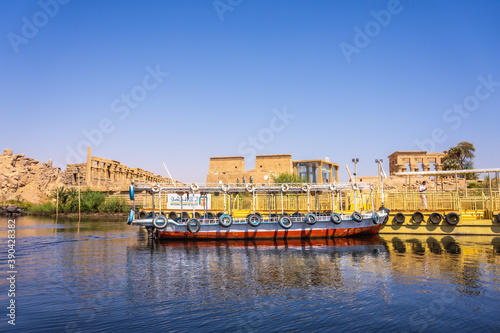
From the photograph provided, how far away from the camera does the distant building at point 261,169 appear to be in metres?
51.0

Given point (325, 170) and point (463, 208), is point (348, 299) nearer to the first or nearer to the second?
point (463, 208)

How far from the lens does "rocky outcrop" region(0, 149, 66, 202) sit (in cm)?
9188

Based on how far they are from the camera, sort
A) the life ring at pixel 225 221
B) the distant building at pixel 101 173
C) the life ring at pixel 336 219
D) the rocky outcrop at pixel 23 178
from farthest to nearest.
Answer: the rocky outcrop at pixel 23 178
the distant building at pixel 101 173
the life ring at pixel 336 219
the life ring at pixel 225 221

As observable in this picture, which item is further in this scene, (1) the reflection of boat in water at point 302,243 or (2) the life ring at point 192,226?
(2) the life ring at point 192,226

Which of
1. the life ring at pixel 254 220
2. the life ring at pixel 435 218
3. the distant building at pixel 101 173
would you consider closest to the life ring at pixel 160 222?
the life ring at pixel 254 220

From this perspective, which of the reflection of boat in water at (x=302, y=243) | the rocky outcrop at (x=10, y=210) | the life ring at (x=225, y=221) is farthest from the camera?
the rocky outcrop at (x=10, y=210)

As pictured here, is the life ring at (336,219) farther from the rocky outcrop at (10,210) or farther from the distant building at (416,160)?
the rocky outcrop at (10,210)

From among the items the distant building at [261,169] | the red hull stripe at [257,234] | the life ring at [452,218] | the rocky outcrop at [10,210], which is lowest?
the red hull stripe at [257,234]

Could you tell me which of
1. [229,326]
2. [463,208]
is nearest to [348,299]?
[229,326]

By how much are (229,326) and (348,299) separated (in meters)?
4.69

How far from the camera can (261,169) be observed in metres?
54.9

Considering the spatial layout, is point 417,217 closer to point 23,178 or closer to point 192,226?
point 192,226

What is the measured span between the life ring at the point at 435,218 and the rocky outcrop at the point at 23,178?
90.1 m

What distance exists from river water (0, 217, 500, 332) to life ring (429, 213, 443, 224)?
5395mm
